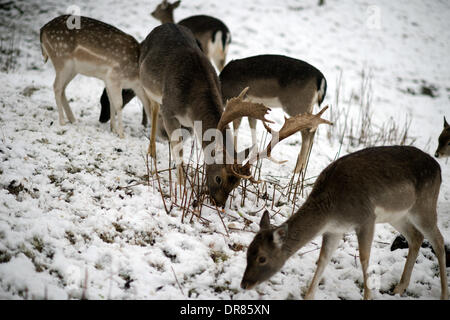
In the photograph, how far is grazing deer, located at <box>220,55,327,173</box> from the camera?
562 cm

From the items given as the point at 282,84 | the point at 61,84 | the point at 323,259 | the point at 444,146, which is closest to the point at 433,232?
the point at 323,259

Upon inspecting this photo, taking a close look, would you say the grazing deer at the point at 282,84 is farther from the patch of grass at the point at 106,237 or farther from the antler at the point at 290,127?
the patch of grass at the point at 106,237

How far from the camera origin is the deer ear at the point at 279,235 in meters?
2.71

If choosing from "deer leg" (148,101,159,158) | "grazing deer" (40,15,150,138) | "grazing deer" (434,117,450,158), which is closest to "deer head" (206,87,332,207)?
"deer leg" (148,101,159,158)

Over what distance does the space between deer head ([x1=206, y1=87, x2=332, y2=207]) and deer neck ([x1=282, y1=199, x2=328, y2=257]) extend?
2.50 feet

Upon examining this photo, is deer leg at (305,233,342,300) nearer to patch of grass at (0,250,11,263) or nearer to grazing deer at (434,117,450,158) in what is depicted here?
patch of grass at (0,250,11,263)

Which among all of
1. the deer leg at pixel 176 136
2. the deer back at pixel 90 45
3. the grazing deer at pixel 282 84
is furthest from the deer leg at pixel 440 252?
the deer back at pixel 90 45

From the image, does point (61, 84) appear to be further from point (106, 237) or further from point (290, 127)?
point (290, 127)

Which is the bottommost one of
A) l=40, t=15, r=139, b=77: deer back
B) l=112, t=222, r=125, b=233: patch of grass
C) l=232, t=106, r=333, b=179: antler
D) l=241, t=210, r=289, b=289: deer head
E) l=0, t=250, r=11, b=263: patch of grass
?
l=112, t=222, r=125, b=233: patch of grass

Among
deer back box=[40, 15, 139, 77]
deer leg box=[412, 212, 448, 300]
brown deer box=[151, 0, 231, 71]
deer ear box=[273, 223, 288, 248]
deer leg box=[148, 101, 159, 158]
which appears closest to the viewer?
deer ear box=[273, 223, 288, 248]

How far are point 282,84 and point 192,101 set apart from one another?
6.44ft

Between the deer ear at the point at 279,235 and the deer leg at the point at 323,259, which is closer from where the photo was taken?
the deer ear at the point at 279,235

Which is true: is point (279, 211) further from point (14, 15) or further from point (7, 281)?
point (14, 15)

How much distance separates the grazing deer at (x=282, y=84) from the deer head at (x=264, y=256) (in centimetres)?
286
